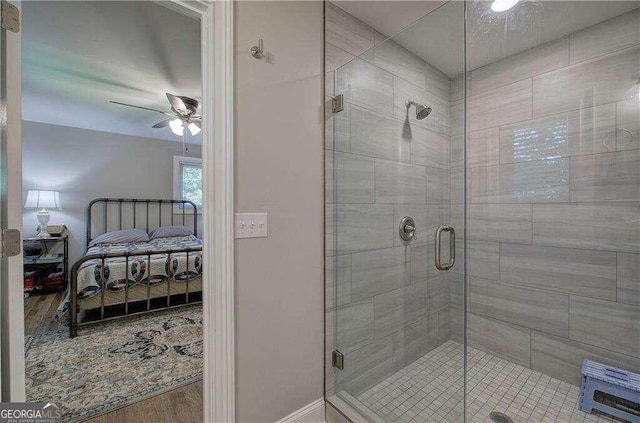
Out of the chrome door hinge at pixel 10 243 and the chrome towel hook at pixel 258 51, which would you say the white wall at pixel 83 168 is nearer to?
the chrome door hinge at pixel 10 243

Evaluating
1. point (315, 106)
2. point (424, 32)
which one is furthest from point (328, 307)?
point (424, 32)

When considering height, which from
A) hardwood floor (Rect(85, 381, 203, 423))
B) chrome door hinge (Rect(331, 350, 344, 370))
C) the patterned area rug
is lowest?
hardwood floor (Rect(85, 381, 203, 423))

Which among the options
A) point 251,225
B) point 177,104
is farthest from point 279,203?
point 177,104

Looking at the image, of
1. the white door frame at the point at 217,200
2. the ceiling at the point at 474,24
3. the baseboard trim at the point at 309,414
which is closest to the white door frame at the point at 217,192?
the white door frame at the point at 217,200

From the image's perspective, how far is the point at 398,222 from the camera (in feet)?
6.04

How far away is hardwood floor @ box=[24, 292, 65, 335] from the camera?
2762 millimetres

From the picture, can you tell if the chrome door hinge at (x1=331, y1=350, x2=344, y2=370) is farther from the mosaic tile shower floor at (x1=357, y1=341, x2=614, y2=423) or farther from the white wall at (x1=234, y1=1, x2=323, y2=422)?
the mosaic tile shower floor at (x1=357, y1=341, x2=614, y2=423)

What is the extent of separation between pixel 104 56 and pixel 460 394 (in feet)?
12.0

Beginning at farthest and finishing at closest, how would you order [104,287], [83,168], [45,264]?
1. [83,168]
2. [45,264]
3. [104,287]

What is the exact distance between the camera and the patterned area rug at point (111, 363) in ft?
5.92

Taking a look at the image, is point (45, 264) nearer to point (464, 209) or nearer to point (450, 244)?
point (450, 244)

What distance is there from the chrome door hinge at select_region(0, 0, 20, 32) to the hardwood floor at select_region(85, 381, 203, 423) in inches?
77.9

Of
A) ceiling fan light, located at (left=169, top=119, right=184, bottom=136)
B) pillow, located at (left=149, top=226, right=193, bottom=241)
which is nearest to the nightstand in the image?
pillow, located at (left=149, top=226, right=193, bottom=241)

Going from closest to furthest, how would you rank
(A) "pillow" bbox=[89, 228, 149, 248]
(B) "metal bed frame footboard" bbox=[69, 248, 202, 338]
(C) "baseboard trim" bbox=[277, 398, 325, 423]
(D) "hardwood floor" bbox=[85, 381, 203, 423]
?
(C) "baseboard trim" bbox=[277, 398, 325, 423] < (D) "hardwood floor" bbox=[85, 381, 203, 423] < (B) "metal bed frame footboard" bbox=[69, 248, 202, 338] < (A) "pillow" bbox=[89, 228, 149, 248]
